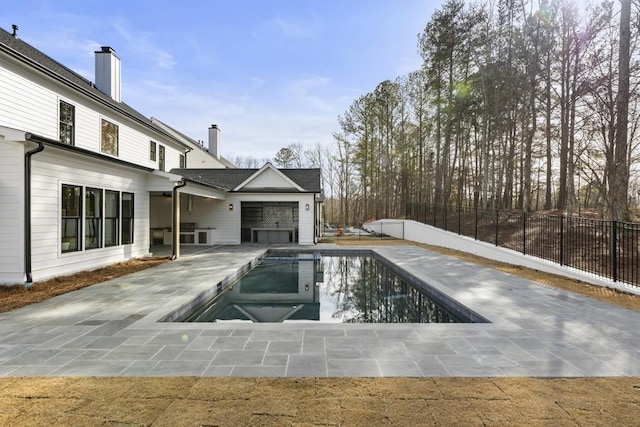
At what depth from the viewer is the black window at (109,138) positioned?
39.2ft

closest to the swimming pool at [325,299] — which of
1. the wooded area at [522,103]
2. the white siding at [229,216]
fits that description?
the white siding at [229,216]

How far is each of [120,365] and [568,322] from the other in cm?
560

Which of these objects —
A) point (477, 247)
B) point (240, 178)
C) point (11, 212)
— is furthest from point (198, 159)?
point (477, 247)

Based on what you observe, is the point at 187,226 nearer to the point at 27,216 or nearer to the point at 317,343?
the point at 27,216

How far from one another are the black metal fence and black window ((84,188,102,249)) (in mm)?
11790

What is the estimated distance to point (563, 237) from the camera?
34.7ft

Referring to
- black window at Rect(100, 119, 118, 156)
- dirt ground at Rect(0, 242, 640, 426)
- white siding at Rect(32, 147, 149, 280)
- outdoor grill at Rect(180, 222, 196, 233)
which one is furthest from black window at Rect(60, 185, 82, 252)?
outdoor grill at Rect(180, 222, 196, 233)

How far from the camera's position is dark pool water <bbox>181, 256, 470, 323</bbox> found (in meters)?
5.70

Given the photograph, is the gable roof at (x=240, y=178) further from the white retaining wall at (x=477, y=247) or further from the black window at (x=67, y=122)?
the white retaining wall at (x=477, y=247)

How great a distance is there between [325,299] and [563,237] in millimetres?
8463

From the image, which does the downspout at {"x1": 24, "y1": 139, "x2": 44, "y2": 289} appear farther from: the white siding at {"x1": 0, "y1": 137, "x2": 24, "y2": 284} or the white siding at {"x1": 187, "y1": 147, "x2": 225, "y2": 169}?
the white siding at {"x1": 187, "y1": 147, "x2": 225, "y2": 169}

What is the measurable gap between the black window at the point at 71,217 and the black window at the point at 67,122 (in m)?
3.59

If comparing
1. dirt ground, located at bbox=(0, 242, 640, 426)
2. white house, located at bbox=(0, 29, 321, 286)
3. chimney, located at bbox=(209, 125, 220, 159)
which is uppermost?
chimney, located at bbox=(209, 125, 220, 159)

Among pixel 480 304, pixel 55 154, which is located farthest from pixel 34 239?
pixel 480 304
